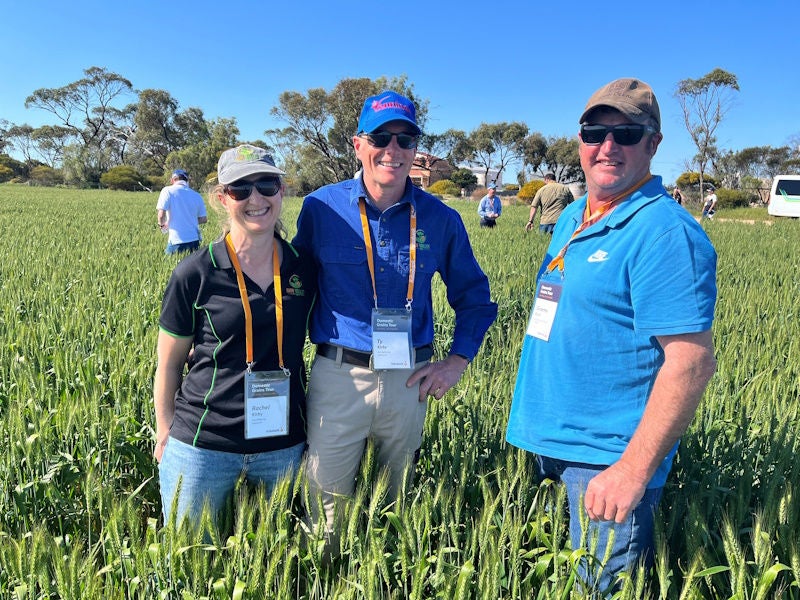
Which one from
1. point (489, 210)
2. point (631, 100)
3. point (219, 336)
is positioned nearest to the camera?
point (631, 100)

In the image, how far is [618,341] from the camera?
1.60 metres

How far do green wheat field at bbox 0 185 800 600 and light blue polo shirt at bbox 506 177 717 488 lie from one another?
21cm

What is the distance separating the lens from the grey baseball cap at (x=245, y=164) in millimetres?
1923

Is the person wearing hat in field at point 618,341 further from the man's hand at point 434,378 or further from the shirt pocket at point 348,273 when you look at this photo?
the shirt pocket at point 348,273

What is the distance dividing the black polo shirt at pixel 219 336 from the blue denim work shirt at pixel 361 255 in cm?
16

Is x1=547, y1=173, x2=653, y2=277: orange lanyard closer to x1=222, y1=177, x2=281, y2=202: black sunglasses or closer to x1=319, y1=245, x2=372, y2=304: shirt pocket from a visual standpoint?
x1=319, y1=245, x2=372, y2=304: shirt pocket

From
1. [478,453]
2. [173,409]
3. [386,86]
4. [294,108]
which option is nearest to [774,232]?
[478,453]

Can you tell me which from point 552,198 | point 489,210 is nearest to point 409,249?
point 552,198

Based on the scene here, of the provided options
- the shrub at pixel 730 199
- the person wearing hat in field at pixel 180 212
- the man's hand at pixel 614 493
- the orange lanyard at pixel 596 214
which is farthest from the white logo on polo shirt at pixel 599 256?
the shrub at pixel 730 199

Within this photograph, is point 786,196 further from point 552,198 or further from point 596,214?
point 596,214

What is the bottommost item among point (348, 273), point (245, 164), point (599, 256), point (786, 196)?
point (348, 273)

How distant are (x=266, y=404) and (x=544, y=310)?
103 centimetres

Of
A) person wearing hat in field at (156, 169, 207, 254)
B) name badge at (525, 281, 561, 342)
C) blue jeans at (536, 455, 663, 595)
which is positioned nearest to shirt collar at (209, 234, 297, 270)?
name badge at (525, 281, 561, 342)

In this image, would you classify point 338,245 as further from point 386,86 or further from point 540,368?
point 386,86
